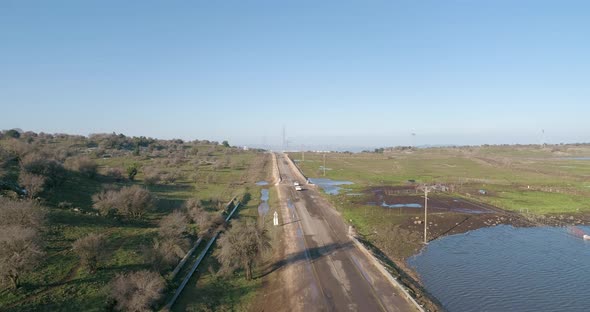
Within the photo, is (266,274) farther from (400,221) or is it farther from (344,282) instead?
(400,221)

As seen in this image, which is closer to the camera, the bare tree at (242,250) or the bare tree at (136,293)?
the bare tree at (136,293)

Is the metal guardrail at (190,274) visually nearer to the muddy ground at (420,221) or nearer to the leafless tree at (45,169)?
the muddy ground at (420,221)

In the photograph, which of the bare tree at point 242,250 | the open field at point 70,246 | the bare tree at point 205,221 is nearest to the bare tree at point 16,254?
the open field at point 70,246

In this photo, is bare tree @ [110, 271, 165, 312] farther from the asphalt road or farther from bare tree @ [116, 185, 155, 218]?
bare tree @ [116, 185, 155, 218]

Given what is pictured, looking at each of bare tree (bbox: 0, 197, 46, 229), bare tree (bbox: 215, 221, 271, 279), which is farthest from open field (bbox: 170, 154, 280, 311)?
bare tree (bbox: 0, 197, 46, 229)

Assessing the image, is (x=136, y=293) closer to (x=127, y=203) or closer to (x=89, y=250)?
(x=89, y=250)

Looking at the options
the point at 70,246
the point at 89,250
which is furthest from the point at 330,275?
the point at 70,246
